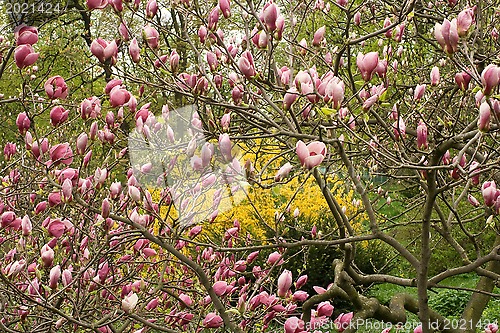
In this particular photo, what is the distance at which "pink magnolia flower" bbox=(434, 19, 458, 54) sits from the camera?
1545mm

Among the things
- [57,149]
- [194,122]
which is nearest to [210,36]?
[194,122]

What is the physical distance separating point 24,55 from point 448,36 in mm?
1266

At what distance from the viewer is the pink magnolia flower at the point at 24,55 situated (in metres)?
1.71

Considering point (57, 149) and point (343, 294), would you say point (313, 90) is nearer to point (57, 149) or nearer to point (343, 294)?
point (57, 149)

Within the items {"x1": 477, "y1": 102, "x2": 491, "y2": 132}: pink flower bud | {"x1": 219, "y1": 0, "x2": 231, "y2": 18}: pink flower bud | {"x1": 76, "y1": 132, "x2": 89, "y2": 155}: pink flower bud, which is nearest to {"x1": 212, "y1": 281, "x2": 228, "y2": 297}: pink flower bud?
{"x1": 76, "y1": 132, "x2": 89, "y2": 155}: pink flower bud

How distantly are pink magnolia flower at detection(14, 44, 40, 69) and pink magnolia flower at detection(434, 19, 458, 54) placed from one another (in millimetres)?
1206

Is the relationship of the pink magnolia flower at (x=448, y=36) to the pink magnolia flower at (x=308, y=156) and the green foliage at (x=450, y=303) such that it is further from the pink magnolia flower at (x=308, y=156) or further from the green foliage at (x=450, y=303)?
the green foliage at (x=450, y=303)

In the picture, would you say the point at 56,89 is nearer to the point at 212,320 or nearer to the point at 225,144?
the point at 225,144

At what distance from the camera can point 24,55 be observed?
5.67 ft

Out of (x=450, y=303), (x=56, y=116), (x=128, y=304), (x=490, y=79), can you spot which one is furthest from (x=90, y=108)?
(x=450, y=303)

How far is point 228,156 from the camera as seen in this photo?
72.8 inches

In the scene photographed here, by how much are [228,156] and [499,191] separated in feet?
3.27

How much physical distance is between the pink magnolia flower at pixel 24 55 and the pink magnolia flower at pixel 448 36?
3.96ft

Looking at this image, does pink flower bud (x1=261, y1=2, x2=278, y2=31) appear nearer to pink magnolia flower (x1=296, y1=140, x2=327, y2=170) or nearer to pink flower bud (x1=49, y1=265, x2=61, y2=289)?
pink magnolia flower (x1=296, y1=140, x2=327, y2=170)
